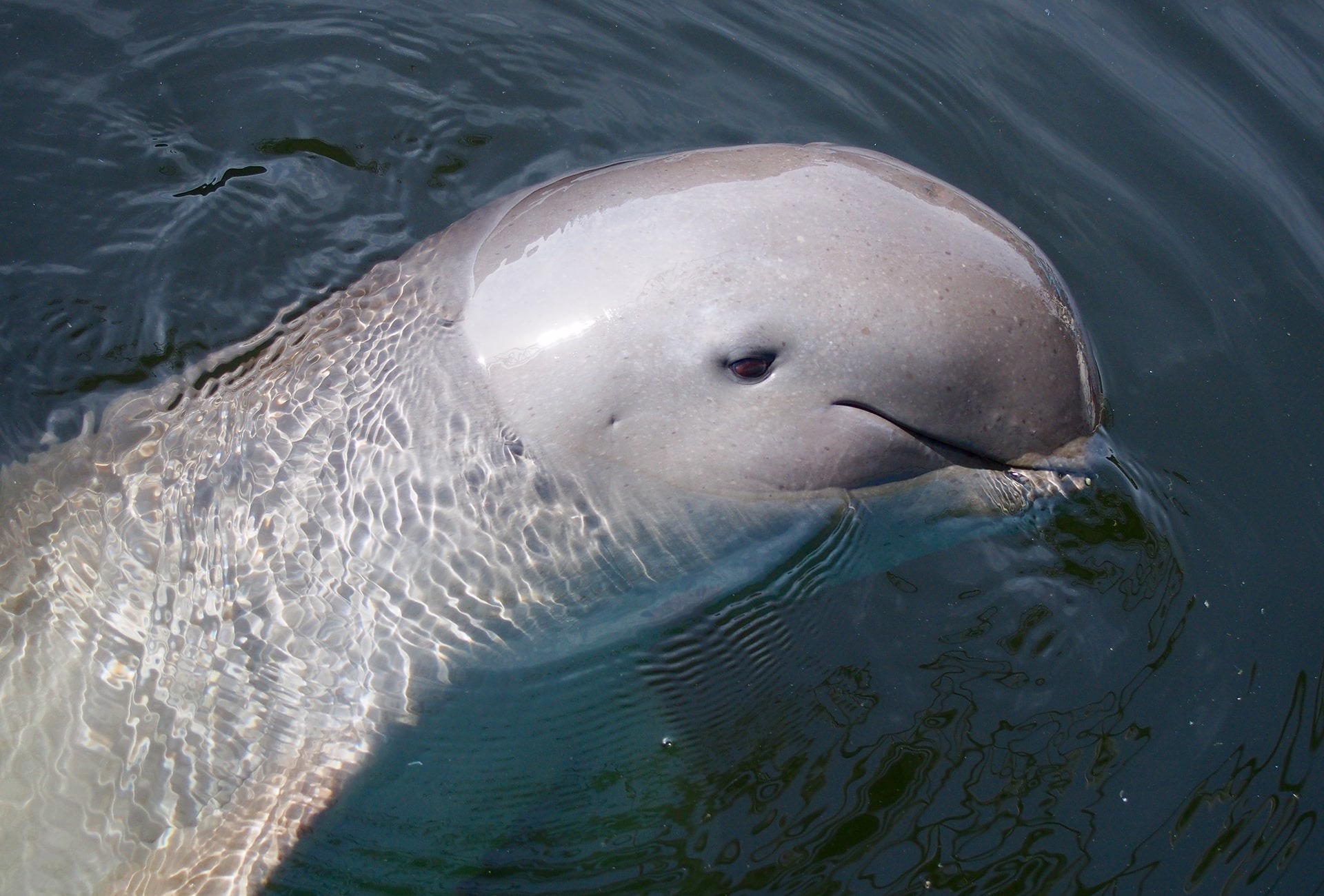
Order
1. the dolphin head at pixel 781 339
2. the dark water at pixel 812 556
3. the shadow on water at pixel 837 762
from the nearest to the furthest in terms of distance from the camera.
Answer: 1. the dolphin head at pixel 781 339
2. the shadow on water at pixel 837 762
3. the dark water at pixel 812 556

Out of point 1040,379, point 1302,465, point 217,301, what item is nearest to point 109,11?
point 217,301

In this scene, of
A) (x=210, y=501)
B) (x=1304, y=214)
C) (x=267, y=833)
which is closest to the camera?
(x=267, y=833)

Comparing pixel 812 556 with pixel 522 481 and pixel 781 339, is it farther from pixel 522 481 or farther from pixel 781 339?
pixel 522 481

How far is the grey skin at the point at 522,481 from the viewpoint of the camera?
13.2ft

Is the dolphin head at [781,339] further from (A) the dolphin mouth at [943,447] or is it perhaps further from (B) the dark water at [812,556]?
(B) the dark water at [812,556]

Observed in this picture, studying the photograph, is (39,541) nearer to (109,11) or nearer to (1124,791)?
(109,11)

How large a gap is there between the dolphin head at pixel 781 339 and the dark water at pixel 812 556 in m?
0.81

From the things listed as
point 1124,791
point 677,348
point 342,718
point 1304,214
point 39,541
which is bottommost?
point 39,541

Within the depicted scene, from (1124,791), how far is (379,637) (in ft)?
9.92

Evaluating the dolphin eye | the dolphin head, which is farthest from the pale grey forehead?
the dolphin eye

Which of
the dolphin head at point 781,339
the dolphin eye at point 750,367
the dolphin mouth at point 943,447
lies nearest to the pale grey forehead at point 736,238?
the dolphin head at point 781,339

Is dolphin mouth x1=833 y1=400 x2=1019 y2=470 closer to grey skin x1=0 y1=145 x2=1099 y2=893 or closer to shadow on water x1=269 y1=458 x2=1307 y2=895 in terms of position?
grey skin x1=0 y1=145 x2=1099 y2=893

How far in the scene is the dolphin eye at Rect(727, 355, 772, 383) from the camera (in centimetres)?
401

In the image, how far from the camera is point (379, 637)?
4.17 metres
